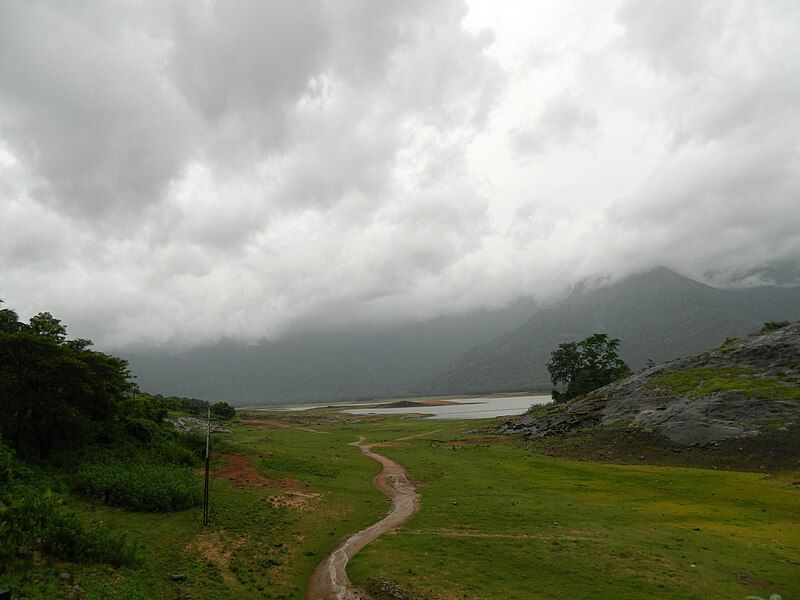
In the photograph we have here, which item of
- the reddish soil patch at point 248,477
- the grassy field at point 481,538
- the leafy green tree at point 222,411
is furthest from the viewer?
the leafy green tree at point 222,411

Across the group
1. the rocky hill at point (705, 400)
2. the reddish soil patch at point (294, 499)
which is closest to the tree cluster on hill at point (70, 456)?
the reddish soil patch at point (294, 499)

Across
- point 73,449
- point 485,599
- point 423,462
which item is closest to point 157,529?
point 73,449

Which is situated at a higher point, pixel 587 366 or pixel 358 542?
pixel 587 366

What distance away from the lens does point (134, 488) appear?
27.7m

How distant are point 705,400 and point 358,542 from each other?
59.1m

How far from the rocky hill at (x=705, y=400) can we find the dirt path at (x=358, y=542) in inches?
1534

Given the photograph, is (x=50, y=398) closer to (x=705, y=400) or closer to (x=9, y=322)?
(x=9, y=322)

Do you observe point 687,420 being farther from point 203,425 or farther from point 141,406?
point 203,425

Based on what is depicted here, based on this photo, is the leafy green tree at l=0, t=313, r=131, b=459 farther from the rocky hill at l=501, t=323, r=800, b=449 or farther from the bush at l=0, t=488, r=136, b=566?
the rocky hill at l=501, t=323, r=800, b=449

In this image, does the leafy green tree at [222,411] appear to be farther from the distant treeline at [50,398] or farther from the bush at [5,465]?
the bush at [5,465]

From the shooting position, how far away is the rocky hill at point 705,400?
55.0 m

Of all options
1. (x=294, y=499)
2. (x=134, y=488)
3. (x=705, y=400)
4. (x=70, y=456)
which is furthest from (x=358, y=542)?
(x=705, y=400)

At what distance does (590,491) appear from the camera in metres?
41.3

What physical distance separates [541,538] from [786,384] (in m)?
56.6
